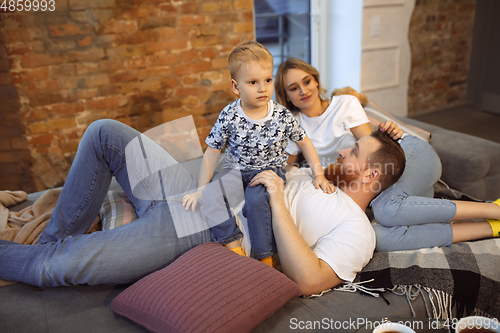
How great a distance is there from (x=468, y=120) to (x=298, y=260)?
3652 mm

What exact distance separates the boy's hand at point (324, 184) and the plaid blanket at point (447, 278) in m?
0.30

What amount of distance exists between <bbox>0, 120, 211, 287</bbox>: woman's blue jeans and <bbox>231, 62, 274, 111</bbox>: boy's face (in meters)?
0.41

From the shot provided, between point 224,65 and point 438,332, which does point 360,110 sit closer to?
point 438,332

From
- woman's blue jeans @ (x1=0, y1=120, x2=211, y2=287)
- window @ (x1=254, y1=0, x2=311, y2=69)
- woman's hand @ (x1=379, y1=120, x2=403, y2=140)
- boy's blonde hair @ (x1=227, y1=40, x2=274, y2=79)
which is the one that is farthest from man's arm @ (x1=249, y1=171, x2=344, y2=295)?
window @ (x1=254, y1=0, x2=311, y2=69)

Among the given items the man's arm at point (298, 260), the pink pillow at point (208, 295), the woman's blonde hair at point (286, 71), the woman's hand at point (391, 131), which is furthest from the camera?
the woman's blonde hair at point (286, 71)

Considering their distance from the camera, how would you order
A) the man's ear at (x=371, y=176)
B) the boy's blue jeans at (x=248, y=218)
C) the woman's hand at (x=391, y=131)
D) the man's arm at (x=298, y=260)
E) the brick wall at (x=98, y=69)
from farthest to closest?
the brick wall at (x=98, y=69), the woman's hand at (x=391, y=131), the man's ear at (x=371, y=176), the boy's blue jeans at (x=248, y=218), the man's arm at (x=298, y=260)

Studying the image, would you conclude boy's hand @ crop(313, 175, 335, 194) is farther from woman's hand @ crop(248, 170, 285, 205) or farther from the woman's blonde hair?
the woman's blonde hair

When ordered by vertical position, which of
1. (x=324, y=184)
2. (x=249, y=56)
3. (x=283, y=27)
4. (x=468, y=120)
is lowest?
(x=468, y=120)

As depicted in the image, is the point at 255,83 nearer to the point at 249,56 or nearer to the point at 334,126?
the point at 249,56

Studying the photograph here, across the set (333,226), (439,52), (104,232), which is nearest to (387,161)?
(333,226)

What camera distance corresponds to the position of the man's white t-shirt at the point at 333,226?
119 centimetres

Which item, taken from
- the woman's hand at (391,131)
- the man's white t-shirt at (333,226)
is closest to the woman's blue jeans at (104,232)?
the man's white t-shirt at (333,226)

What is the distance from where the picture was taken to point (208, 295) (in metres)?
0.99

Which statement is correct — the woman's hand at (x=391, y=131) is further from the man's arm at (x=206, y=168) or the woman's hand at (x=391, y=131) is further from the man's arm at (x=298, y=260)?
the man's arm at (x=206, y=168)
